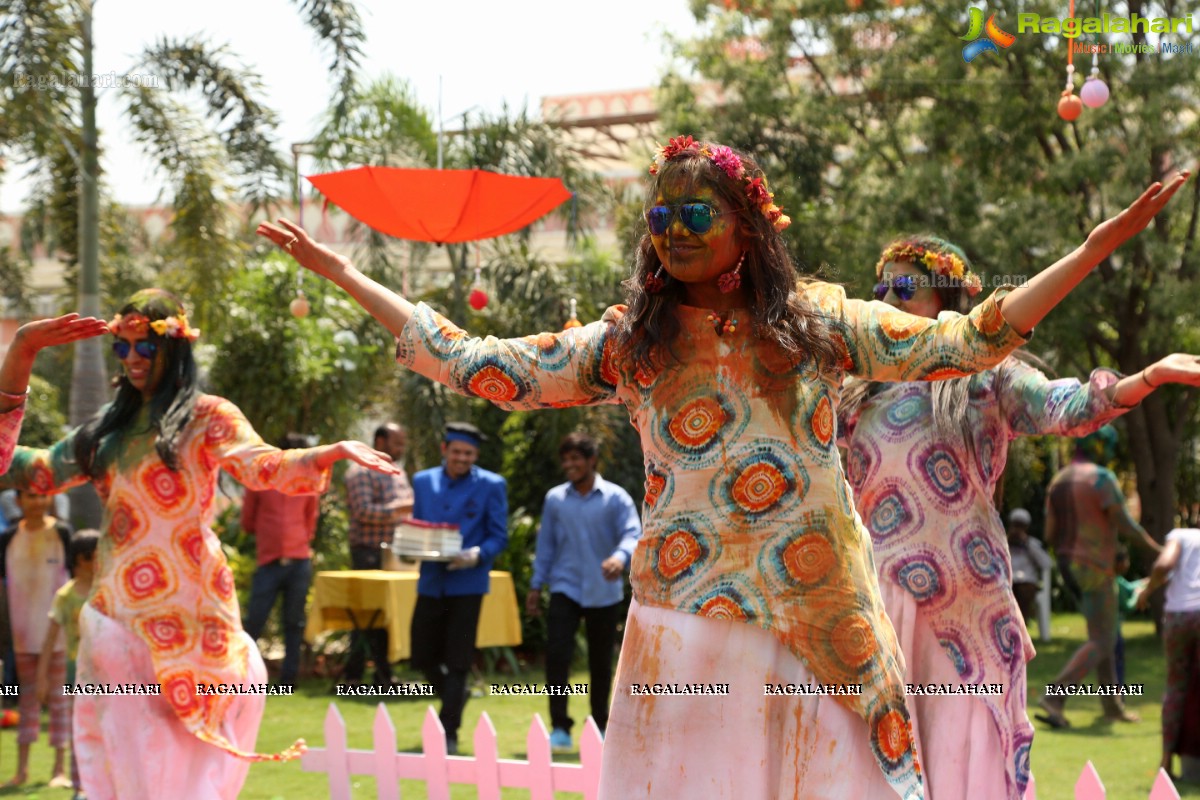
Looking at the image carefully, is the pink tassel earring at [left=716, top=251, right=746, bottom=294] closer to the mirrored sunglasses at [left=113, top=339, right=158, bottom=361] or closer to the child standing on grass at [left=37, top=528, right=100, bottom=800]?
the mirrored sunglasses at [left=113, top=339, right=158, bottom=361]

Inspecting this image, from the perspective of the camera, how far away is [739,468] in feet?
10.5

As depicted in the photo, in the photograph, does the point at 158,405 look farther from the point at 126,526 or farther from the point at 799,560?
the point at 799,560

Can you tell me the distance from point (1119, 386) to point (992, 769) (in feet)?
4.21

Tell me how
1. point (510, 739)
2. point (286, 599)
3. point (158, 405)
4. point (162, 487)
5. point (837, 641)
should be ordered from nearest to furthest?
point (837, 641) → point (162, 487) → point (158, 405) → point (510, 739) → point (286, 599)

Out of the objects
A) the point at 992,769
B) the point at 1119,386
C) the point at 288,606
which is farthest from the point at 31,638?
the point at 1119,386

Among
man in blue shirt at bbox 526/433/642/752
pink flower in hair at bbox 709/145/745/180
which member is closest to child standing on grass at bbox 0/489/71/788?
man in blue shirt at bbox 526/433/642/752

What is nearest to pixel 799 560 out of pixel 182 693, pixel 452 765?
pixel 182 693

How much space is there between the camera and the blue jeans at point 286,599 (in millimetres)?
9977

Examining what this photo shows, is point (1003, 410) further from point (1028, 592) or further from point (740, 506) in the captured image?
point (1028, 592)

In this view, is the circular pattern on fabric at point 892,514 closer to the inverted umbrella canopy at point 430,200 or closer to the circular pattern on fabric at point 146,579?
the circular pattern on fabric at point 146,579

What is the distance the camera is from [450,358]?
3.35m

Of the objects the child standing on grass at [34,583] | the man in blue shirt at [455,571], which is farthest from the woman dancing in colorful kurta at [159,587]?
the man in blue shirt at [455,571]

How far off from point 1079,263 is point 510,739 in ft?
21.4

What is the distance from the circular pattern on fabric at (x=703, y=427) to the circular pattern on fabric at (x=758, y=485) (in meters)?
0.05
